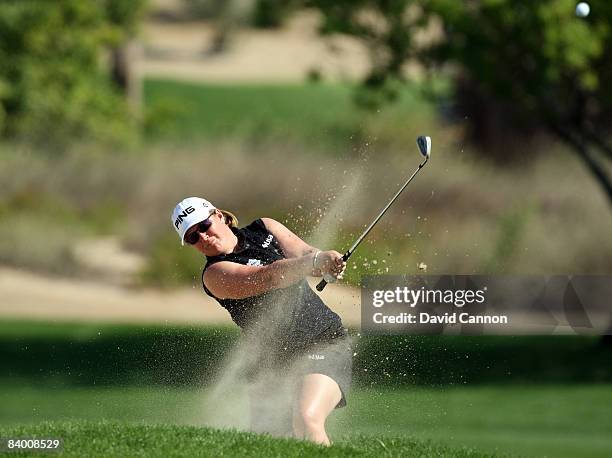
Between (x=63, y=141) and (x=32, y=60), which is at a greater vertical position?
(x=32, y=60)

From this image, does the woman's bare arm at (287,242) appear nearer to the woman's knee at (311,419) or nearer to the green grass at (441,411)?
the woman's knee at (311,419)

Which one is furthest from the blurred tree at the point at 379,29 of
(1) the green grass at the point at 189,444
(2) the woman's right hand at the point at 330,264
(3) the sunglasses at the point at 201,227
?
(2) the woman's right hand at the point at 330,264

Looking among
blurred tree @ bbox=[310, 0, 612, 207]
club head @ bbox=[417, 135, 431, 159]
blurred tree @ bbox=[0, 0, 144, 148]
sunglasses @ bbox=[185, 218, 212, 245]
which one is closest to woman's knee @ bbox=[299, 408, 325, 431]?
sunglasses @ bbox=[185, 218, 212, 245]

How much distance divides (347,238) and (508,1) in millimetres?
3453

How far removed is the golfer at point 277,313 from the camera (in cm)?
743

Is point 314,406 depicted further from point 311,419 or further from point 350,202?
point 350,202

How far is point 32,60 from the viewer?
2708 centimetres

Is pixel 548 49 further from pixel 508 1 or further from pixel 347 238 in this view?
pixel 347 238

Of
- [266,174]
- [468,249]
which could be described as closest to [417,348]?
[468,249]

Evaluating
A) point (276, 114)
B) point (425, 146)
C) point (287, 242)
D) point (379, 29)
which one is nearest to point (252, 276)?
point (287, 242)

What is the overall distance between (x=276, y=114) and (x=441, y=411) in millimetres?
24922

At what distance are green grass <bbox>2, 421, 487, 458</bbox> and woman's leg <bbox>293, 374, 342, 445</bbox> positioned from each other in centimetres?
13

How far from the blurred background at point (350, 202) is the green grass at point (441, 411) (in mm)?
48

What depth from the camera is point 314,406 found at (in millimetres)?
7438
